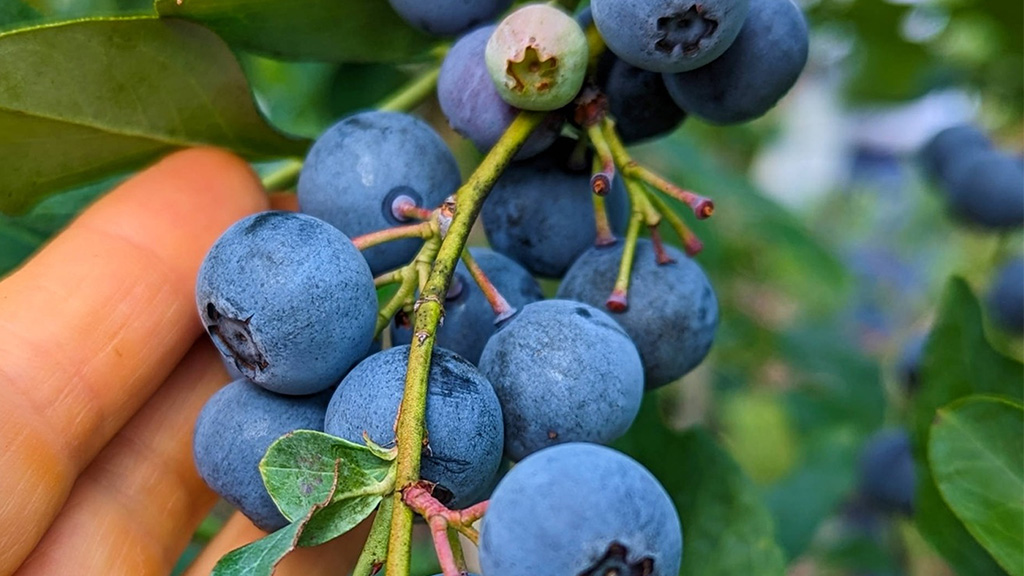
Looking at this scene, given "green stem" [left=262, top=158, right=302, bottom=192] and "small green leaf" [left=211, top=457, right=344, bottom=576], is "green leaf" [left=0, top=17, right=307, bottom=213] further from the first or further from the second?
"small green leaf" [left=211, top=457, right=344, bottom=576]

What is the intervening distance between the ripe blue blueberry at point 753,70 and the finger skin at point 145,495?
0.76m

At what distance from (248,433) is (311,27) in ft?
1.94

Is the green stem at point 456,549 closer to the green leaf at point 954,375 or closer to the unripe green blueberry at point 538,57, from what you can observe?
the unripe green blueberry at point 538,57

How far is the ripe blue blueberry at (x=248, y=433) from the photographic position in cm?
97

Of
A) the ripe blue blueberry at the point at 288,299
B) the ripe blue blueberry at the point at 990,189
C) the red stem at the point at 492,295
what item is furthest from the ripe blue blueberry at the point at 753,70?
the ripe blue blueberry at the point at 990,189

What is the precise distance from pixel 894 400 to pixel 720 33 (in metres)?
2.13

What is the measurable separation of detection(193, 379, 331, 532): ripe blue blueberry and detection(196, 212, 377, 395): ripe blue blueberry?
0.14ft

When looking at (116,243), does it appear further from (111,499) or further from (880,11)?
(880,11)

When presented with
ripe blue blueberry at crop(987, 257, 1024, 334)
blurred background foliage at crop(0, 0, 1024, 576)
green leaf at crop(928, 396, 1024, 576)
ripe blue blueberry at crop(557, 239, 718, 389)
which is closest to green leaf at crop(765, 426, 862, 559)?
blurred background foliage at crop(0, 0, 1024, 576)

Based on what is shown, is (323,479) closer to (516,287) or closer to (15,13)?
(516,287)

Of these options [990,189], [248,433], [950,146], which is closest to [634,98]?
[248,433]

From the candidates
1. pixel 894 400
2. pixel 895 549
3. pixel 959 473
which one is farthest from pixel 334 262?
pixel 894 400

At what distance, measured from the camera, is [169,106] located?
49.1 inches

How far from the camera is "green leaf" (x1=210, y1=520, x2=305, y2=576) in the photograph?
2.52 feet
